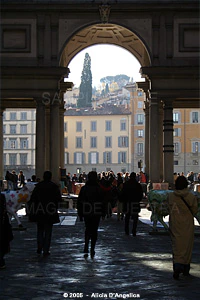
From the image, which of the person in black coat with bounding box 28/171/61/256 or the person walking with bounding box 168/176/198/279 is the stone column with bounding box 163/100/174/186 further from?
the person walking with bounding box 168/176/198/279

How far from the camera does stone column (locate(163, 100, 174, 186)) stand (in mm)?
29344

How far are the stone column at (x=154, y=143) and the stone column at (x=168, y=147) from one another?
0.35 metres

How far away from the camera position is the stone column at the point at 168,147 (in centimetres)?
2934

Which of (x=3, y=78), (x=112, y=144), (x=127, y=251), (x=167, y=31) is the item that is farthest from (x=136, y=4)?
(x=112, y=144)

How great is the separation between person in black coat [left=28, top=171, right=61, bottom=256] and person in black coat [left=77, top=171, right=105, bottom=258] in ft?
1.66

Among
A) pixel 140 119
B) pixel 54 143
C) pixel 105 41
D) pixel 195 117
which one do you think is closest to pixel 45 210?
pixel 54 143

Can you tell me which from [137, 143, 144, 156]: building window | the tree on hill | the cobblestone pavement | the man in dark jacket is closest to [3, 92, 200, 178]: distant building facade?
[137, 143, 144, 156]: building window

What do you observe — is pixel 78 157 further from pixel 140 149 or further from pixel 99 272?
pixel 99 272

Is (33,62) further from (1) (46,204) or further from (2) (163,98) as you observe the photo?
(1) (46,204)

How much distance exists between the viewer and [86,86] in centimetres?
13588

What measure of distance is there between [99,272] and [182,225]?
62.3 inches

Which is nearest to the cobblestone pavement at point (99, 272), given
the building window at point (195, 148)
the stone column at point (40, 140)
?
the stone column at point (40, 140)

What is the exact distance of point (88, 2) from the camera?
95.4 feet

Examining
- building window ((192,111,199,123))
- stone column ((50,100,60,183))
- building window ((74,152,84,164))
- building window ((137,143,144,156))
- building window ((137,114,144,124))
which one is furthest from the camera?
building window ((74,152,84,164))
